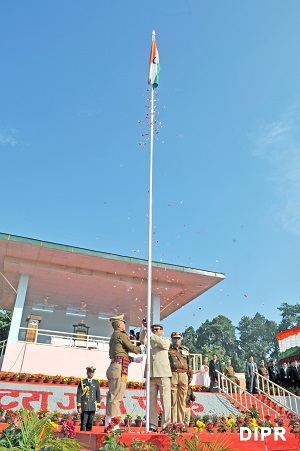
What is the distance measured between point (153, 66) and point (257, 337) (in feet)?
269

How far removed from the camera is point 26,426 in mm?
3748

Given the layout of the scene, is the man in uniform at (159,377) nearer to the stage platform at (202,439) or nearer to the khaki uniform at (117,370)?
the khaki uniform at (117,370)

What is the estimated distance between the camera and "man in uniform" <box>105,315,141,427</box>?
5.71 m

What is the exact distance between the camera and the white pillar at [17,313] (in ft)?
47.4

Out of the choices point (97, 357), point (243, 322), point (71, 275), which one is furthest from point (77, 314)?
point (243, 322)

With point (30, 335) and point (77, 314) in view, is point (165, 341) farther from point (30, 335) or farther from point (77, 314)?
point (77, 314)

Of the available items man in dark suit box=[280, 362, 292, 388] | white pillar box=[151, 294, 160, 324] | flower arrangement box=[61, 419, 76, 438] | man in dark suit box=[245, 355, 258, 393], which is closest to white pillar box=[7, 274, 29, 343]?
white pillar box=[151, 294, 160, 324]

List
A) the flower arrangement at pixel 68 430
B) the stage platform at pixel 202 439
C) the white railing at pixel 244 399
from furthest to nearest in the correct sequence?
the white railing at pixel 244 399
the stage platform at pixel 202 439
the flower arrangement at pixel 68 430

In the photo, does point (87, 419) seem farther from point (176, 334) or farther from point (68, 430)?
point (68, 430)

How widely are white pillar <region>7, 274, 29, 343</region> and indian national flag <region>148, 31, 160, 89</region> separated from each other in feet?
35.5

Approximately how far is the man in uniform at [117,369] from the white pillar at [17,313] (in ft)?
31.3

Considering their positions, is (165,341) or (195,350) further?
(195,350)

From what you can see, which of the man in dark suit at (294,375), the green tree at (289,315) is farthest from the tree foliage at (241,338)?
the man in dark suit at (294,375)

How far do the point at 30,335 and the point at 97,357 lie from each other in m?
2.95
